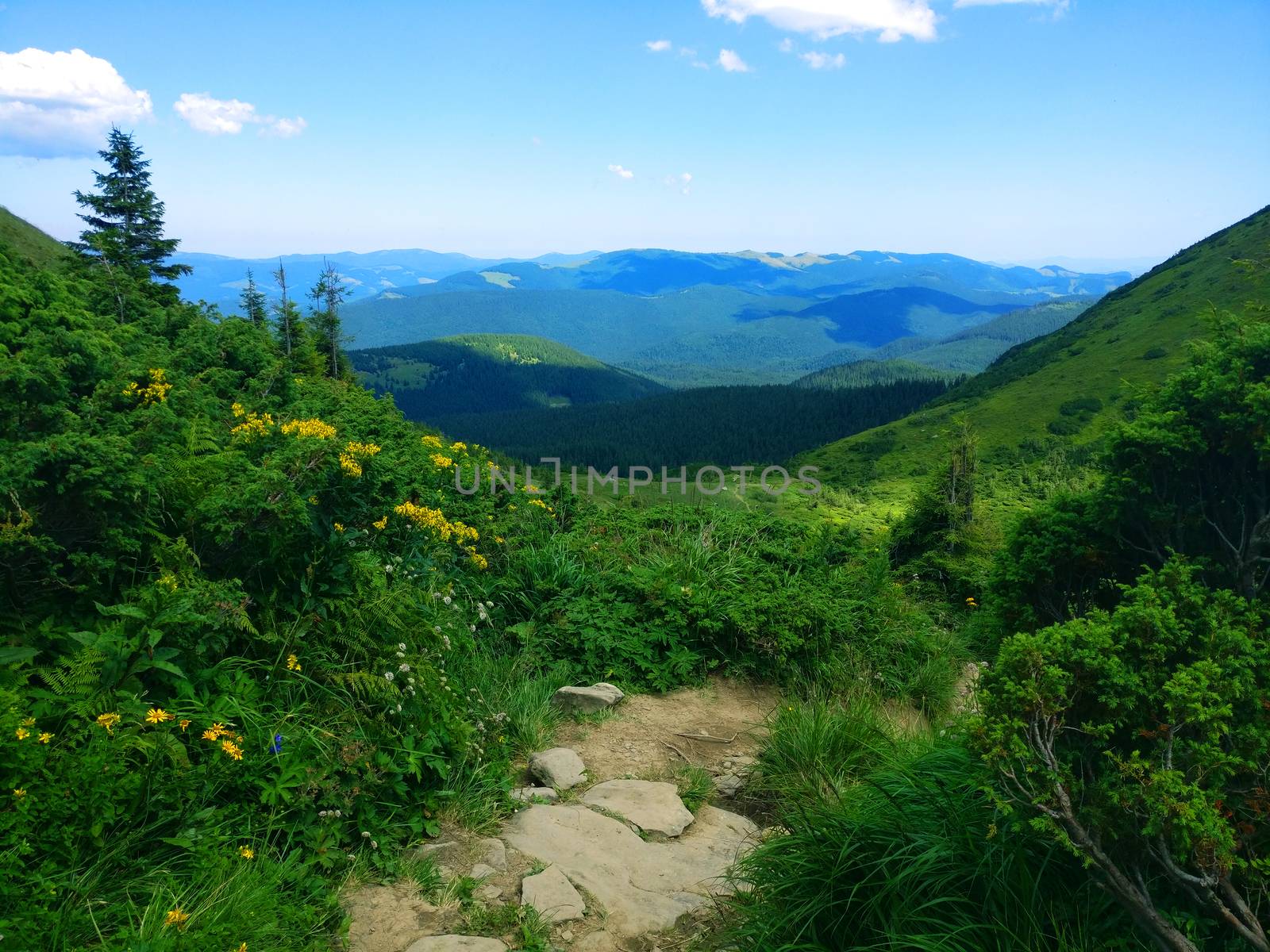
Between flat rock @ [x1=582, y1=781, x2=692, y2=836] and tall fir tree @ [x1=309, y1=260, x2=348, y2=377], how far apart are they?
1325 inches

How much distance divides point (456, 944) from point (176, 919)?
A: 3.76 feet

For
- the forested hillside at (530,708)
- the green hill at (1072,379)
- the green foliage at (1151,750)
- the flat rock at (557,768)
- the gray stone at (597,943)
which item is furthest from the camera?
the green hill at (1072,379)

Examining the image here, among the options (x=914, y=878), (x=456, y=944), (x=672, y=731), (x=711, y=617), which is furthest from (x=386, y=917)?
(x=711, y=617)

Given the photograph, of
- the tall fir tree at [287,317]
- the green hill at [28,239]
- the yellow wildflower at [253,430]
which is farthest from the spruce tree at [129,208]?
the yellow wildflower at [253,430]

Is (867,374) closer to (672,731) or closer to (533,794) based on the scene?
(672,731)

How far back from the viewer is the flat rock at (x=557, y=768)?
16.5 feet

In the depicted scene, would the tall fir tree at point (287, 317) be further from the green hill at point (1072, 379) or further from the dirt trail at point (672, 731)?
the green hill at point (1072, 379)

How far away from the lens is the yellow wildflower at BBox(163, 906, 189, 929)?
2.79 m

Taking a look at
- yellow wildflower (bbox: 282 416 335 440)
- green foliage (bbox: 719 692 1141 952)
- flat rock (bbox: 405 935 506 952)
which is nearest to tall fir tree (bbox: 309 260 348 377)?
yellow wildflower (bbox: 282 416 335 440)

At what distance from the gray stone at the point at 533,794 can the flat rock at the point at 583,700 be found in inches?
43.6

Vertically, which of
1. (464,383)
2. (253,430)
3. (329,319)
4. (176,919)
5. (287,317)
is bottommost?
(464,383)

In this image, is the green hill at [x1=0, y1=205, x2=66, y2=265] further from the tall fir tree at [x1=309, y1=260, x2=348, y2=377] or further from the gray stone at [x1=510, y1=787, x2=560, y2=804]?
the gray stone at [x1=510, y1=787, x2=560, y2=804]

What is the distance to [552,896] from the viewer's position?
12.4 feet

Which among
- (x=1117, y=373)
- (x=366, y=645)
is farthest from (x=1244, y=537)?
(x=1117, y=373)
